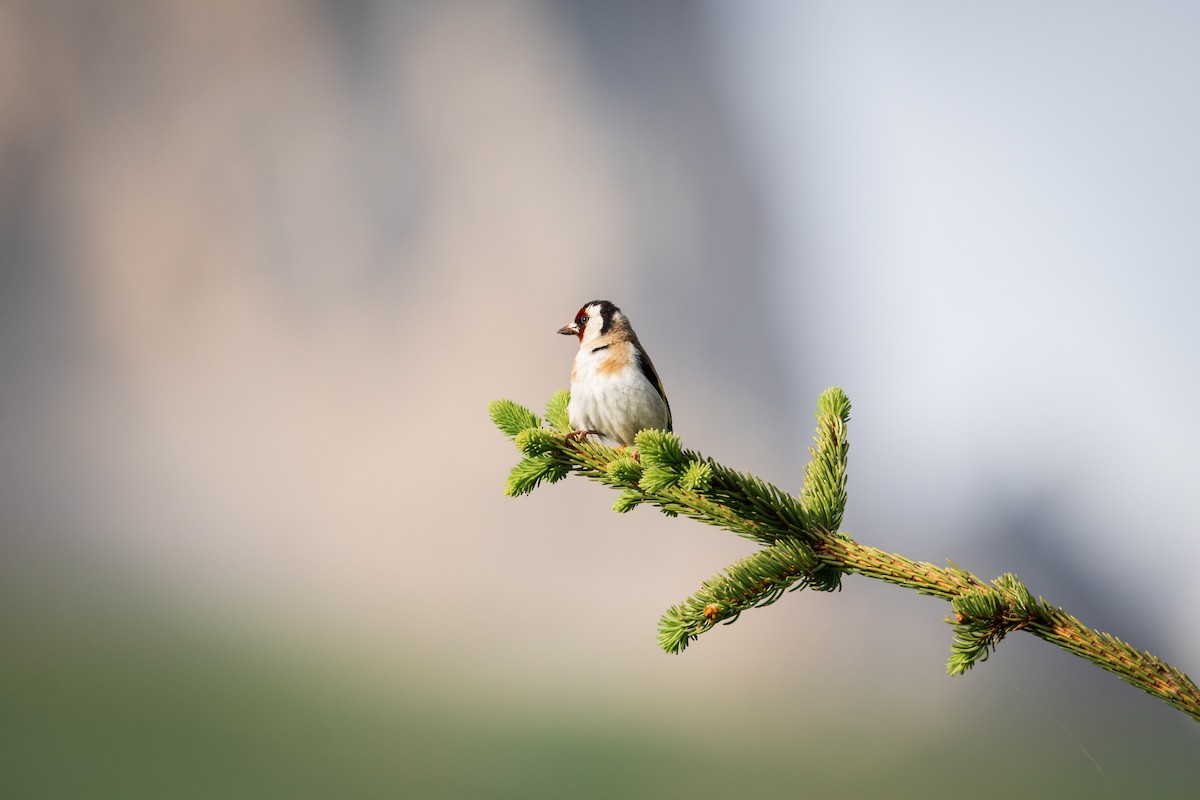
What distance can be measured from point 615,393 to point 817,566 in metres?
1.22

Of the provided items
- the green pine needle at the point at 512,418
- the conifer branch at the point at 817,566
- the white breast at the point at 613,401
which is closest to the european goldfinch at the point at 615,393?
the white breast at the point at 613,401

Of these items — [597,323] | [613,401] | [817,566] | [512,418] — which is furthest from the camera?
[597,323]

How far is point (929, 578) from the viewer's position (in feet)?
5.60

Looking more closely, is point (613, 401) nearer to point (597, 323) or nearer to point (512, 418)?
point (512, 418)

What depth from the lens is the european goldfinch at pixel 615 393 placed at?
116 inches

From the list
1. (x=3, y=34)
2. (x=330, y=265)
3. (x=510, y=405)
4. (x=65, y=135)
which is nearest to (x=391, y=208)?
(x=330, y=265)

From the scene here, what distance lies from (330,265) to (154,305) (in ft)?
16.0

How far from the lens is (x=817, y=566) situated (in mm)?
1840

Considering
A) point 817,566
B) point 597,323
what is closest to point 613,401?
point 597,323

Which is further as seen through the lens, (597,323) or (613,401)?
(597,323)

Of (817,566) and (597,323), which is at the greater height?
(597,323)

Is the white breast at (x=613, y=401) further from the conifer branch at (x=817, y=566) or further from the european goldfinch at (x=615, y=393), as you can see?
the conifer branch at (x=817, y=566)

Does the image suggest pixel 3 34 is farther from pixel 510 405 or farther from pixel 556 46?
pixel 510 405

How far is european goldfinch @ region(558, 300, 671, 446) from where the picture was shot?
2.96 meters
